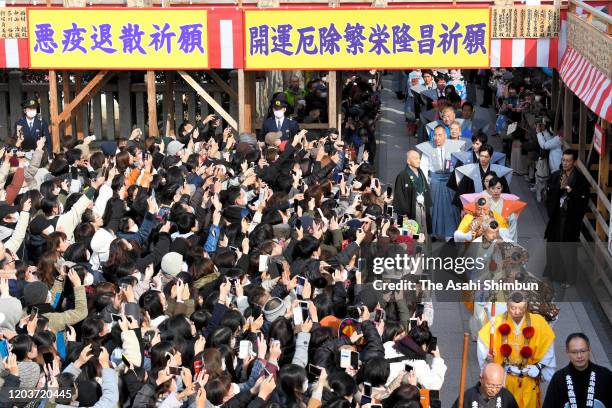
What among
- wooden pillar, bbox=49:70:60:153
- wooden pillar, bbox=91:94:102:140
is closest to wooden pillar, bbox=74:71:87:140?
wooden pillar, bbox=91:94:102:140

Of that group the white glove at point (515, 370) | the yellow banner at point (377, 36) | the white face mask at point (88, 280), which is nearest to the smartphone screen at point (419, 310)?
the white glove at point (515, 370)

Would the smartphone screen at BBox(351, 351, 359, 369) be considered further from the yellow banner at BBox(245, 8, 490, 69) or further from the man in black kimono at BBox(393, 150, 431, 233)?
the yellow banner at BBox(245, 8, 490, 69)

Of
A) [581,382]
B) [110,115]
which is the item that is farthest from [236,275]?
[110,115]

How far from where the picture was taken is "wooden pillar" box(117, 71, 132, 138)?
20.7 metres

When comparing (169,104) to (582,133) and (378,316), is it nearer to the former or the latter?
(582,133)

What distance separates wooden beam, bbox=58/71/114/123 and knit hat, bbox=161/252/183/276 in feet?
27.8

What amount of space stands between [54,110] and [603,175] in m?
8.82

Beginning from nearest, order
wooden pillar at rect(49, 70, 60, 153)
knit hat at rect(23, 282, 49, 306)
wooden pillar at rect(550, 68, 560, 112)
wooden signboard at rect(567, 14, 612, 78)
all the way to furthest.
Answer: knit hat at rect(23, 282, 49, 306), wooden signboard at rect(567, 14, 612, 78), wooden pillar at rect(49, 70, 60, 153), wooden pillar at rect(550, 68, 560, 112)

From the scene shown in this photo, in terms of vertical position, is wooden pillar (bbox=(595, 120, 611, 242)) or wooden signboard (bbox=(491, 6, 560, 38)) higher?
wooden signboard (bbox=(491, 6, 560, 38))

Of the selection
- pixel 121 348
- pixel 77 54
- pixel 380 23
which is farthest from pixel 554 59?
pixel 121 348

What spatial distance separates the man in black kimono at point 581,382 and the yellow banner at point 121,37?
35.0ft

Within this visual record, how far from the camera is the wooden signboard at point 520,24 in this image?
18.3 meters

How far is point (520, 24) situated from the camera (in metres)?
18.4

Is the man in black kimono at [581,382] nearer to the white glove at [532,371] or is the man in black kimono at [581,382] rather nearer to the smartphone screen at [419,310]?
the white glove at [532,371]
